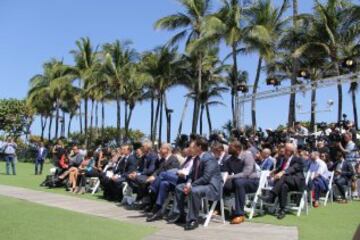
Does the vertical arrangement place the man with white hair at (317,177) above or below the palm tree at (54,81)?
below

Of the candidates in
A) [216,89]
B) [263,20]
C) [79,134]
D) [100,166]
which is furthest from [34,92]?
[100,166]

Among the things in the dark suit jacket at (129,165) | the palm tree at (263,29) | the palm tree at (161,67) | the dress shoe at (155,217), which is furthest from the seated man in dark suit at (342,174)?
the palm tree at (161,67)

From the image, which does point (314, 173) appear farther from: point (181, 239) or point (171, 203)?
point (181, 239)

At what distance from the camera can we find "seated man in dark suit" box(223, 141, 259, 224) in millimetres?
9469

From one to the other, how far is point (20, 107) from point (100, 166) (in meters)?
42.7

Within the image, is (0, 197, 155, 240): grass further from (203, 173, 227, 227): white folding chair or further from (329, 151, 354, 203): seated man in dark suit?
(329, 151, 354, 203): seated man in dark suit

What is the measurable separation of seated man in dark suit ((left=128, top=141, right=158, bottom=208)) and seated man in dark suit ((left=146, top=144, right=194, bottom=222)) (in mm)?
729

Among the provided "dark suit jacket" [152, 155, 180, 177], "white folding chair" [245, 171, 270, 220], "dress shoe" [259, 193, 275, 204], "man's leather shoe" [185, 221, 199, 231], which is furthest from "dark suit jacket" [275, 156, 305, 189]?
"man's leather shoe" [185, 221, 199, 231]

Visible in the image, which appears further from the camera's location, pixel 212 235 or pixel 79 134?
pixel 79 134

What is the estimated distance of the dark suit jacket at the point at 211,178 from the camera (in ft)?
30.1

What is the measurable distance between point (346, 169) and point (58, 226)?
7910 millimetres

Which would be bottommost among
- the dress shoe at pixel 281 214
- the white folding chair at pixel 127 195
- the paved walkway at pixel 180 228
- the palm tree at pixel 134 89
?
the paved walkway at pixel 180 228

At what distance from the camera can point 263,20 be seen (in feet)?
96.9

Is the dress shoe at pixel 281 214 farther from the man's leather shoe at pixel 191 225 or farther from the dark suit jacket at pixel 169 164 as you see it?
the dark suit jacket at pixel 169 164
